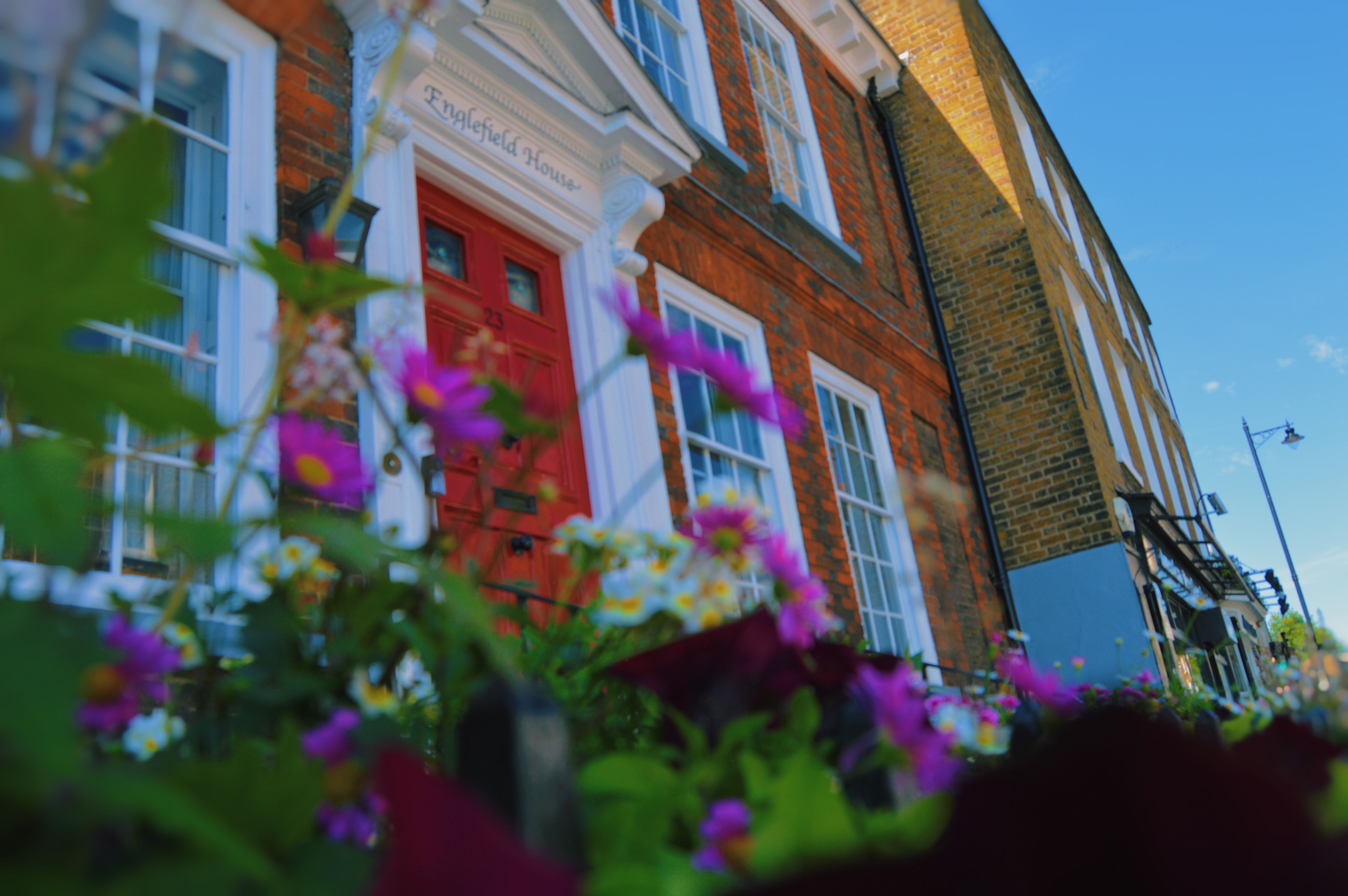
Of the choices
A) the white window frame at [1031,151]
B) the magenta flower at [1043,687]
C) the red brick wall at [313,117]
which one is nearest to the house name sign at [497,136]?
the red brick wall at [313,117]

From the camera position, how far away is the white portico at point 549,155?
3.98 meters

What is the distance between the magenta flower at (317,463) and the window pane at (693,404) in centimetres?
479

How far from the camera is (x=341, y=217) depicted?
344 centimetres

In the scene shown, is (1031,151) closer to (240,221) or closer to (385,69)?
(385,69)

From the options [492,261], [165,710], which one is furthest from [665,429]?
[165,710]

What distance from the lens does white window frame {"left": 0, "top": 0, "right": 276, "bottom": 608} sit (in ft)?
10.3

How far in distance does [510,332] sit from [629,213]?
3.29ft

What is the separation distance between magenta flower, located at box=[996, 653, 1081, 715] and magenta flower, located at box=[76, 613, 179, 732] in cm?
89

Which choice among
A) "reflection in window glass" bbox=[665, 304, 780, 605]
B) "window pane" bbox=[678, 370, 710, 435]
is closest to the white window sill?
"reflection in window glass" bbox=[665, 304, 780, 605]

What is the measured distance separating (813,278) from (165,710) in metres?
7.02

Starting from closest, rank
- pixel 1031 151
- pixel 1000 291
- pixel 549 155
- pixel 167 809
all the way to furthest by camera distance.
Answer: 1. pixel 167 809
2. pixel 549 155
3. pixel 1000 291
4. pixel 1031 151

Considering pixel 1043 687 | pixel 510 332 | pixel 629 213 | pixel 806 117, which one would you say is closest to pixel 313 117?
pixel 510 332

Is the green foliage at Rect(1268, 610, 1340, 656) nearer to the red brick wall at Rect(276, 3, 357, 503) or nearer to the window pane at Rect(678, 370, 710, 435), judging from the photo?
the red brick wall at Rect(276, 3, 357, 503)

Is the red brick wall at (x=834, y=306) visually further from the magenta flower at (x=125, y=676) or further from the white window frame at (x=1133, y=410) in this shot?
the white window frame at (x=1133, y=410)
